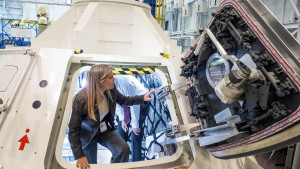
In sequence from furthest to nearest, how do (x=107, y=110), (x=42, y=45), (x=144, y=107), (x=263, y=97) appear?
(x=144, y=107)
(x=42, y=45)
(x=107, y=110)
(x=263, y=97)

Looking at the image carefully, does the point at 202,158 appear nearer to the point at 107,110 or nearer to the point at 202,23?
the point at 107,110

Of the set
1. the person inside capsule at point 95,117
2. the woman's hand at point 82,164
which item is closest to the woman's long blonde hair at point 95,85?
the person inside capsule at point 95,117

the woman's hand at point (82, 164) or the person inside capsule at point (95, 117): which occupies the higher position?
the person inside capsule at point (95, 117)

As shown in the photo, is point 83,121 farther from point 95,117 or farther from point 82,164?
point 82,164

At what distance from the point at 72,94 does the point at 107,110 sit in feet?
1.32

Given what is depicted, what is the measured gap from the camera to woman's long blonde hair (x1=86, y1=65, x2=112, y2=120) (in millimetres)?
2119

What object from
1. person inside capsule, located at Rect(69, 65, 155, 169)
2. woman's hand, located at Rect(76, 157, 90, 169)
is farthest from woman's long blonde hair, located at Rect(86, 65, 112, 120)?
woman's hand, located at Rect(76, 157, 90, 169)

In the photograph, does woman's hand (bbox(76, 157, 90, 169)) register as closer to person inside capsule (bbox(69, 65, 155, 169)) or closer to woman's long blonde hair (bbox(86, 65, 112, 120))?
person inside capsule (bbox(69, 65, 155, 169))

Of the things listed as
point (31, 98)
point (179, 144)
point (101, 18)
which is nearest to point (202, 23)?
point (101, 18)

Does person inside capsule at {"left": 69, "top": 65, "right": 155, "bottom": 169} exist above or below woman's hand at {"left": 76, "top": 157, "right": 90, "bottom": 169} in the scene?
above

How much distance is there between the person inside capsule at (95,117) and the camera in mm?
2104

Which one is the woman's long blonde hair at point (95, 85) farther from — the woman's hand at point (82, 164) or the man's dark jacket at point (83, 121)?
the woman's hand at point (82, 164)

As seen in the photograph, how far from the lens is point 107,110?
240 centimetres

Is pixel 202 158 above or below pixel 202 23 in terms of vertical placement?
below
